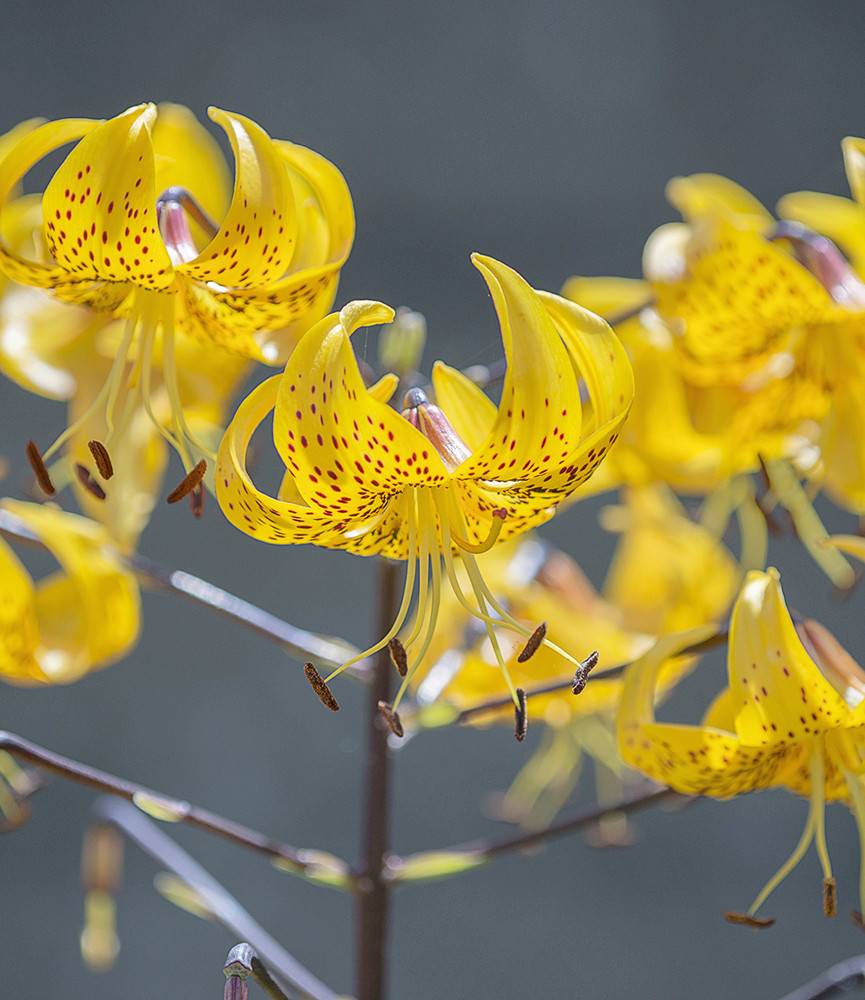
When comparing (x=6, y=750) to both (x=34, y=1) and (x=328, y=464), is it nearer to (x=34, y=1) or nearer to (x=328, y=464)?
(x=328, y=464)

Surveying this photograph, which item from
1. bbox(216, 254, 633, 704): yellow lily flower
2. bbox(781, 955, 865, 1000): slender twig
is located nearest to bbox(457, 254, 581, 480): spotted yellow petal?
bbox(216, 254, 633, 704): yellow lily flower

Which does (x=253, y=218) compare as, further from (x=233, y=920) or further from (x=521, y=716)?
(x=233, y=920)

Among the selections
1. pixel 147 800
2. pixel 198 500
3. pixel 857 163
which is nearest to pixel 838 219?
pixel 857 163

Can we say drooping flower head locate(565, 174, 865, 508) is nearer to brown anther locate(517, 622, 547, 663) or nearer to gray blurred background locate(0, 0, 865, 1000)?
brown anther locate(517, 622, 547, 663)

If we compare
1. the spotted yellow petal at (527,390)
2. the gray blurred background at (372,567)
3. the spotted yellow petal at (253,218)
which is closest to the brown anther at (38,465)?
the spotted yellow petal at (253,218)

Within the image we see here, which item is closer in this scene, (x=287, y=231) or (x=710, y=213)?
(x=287, y=231)

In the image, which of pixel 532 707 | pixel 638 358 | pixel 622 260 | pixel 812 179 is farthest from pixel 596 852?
pixel 638 358
